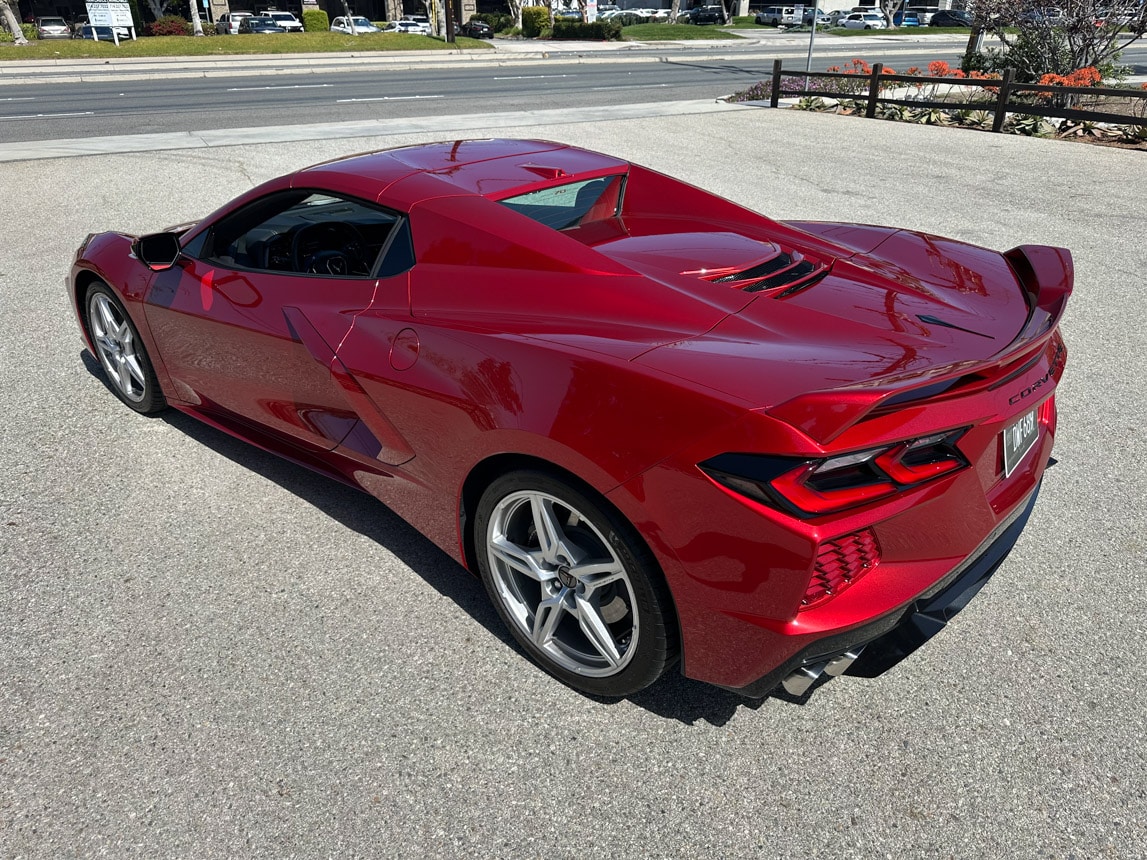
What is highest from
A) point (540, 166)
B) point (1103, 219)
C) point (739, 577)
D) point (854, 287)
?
point (540, 166)

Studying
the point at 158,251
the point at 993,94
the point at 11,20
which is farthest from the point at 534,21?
the point at 158,251

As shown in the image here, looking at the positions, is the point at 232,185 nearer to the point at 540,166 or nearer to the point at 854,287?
the point at 540,166

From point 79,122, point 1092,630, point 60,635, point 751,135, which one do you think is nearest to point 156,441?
point 60,635

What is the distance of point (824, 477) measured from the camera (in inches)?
78.6

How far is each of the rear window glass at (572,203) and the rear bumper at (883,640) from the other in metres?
1.72

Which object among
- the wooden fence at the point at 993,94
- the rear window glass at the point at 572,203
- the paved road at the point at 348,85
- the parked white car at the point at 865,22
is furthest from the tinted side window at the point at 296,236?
the parked white car at the point at 865,22

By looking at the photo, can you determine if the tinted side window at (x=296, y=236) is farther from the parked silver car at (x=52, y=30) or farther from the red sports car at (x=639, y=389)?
the parked silver car at (x=52, y=30)

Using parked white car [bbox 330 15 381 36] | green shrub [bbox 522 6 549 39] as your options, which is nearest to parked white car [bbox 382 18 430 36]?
parked white car [bbox 330 15 381 36]

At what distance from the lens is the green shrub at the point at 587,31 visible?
46.9 meters

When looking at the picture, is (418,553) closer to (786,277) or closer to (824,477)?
(786,277)

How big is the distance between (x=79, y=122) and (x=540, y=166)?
52.0 feet

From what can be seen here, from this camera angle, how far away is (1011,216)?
29.1ft

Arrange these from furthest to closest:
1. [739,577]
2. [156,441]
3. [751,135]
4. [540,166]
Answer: [751,135] → [156,441] → [540,166] → [739,577]

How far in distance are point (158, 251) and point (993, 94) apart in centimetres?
1661
